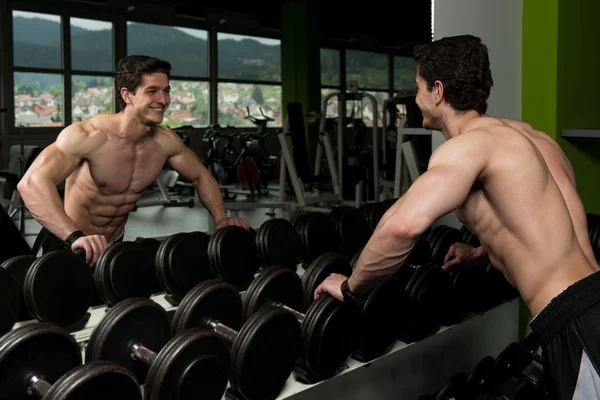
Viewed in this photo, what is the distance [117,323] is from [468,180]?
811 mm

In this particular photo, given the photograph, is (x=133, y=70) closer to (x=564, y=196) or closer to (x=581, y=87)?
(x=564, y=196)

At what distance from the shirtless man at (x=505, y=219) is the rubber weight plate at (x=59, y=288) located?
77 cm

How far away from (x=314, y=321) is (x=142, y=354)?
41 cm

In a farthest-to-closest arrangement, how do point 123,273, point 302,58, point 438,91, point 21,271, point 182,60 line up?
point 302,58, point 182,60, point 123,273, point 21,271, point 438,91

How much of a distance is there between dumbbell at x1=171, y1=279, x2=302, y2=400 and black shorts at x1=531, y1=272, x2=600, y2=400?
0.56 metres

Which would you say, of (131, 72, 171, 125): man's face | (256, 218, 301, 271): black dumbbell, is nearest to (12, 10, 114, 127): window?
(131, 72, 171, 125): man's face

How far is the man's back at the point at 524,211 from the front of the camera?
4.07 feet

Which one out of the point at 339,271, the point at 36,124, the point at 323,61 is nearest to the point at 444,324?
the point at 339,271

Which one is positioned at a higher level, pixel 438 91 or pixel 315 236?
pixel 438 91

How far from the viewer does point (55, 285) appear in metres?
1.55

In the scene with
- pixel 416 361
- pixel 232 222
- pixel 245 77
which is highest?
pixel 245 77

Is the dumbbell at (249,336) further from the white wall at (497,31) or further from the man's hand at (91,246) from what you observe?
the white wall at (497,31)

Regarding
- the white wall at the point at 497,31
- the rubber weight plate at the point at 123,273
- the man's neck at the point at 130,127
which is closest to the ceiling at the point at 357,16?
the white wall at the point at 497,31

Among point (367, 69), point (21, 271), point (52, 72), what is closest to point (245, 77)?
point (52, 72)
